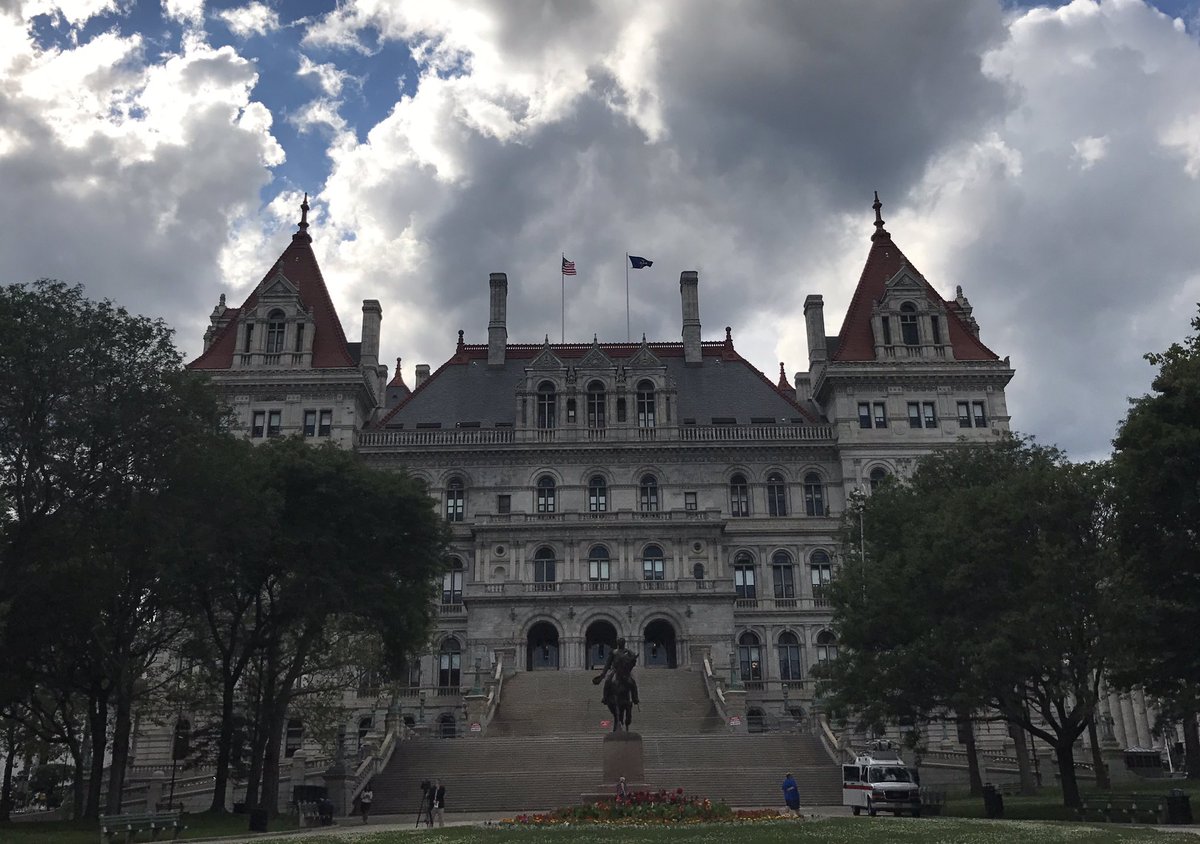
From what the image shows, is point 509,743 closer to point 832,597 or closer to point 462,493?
point 832,597

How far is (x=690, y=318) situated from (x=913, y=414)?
16410 mm

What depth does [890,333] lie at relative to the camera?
6412cm

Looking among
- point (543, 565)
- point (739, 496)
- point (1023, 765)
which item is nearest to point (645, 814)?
point (1023, 765)

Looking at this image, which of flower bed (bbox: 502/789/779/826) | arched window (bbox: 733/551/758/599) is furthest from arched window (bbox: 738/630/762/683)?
flower bed (bbox: 502/789/779/826)

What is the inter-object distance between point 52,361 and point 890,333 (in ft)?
154

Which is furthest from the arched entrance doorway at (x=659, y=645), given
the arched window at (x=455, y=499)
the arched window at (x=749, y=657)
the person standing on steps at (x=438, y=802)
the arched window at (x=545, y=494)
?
the person standing on steps at (x=438, y=802)

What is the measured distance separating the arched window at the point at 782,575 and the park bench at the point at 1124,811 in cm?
3070

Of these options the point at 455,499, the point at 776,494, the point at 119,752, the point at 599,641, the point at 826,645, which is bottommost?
the point at 119,752

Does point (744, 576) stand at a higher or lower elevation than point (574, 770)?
higher

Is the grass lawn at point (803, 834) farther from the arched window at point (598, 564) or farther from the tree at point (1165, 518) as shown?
the arched window at point (598, 564)

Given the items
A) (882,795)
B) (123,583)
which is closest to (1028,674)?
(882,795)

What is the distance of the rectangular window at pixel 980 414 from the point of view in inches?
2442

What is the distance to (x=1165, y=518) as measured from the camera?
27.7 m

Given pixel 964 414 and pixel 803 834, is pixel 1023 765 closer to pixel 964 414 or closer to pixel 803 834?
pixel 803 834
